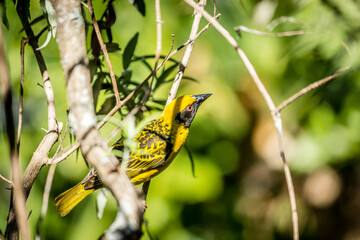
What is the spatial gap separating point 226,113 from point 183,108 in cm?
142

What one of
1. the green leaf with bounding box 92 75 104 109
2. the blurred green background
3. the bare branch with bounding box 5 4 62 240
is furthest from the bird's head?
the bare branch with bounding box 5 4 62 240

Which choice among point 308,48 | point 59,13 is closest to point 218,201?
point 308,48

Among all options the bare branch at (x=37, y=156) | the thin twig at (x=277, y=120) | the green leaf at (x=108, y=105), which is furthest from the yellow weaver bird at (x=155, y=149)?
the thin twig at (x=277, y=120)

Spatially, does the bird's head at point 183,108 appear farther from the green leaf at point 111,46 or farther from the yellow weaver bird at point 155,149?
the green leaf at point 111,46

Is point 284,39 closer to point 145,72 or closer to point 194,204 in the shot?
point 145,72

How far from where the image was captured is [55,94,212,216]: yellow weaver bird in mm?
2963

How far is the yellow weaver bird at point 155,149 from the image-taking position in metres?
2.96

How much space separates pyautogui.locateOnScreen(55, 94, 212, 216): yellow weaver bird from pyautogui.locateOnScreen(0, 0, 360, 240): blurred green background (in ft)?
2.18

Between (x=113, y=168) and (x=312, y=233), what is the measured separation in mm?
5779

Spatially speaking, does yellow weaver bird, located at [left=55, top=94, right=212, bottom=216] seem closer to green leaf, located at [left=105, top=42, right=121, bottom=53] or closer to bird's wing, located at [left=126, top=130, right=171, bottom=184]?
bird's wing, located at [left=126, top=130, right=171, bottom=184]

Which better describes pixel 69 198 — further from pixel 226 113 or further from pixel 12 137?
pixel 226 113

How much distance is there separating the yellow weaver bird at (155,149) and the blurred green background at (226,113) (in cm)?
66

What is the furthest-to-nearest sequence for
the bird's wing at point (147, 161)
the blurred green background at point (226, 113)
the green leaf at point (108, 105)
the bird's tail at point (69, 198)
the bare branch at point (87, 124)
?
the blurred green background at point (226, 113)
the bird's wing at point (147, 161)
the bird's tail at point (69, 198)
the green leaf at point (108, 105)
the bare branch at point (87, 124)

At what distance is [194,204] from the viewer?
4715 millimetres
